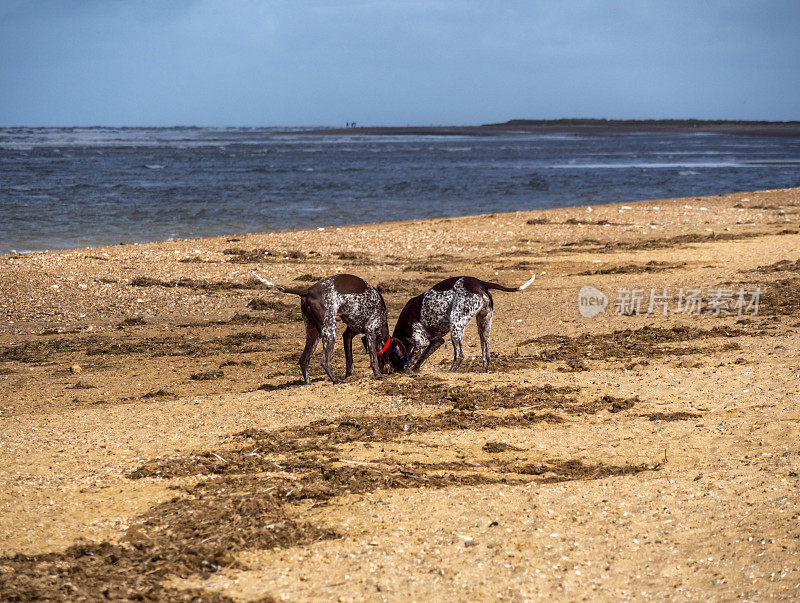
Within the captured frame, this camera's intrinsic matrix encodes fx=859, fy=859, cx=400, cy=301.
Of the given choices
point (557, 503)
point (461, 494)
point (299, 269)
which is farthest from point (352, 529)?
point (299, 269)

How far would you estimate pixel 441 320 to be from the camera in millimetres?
9930

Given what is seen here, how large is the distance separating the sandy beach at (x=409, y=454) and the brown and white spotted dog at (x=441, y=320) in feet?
1.43

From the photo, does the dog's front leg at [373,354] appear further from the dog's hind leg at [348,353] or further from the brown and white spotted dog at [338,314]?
the dog's hind leg at [348,353]

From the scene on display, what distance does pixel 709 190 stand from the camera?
1490 inches

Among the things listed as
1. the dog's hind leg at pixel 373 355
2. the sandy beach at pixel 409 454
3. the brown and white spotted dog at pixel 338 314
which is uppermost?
the brown and white spotted dog at pixel 338 314

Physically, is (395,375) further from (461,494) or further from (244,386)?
(461,494)

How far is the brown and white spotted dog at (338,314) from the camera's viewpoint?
30.9 feet

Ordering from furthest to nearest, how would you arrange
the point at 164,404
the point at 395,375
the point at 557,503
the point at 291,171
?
1. the point at 291,171
2. the point at 395,375
3. the point at 164,404
4. the point at 557,503

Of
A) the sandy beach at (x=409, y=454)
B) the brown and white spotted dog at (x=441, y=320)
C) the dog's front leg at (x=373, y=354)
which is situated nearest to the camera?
the sandy beach at (x=409, y=454)

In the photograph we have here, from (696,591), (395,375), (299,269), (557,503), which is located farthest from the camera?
(299,269)

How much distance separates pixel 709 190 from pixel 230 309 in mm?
29019

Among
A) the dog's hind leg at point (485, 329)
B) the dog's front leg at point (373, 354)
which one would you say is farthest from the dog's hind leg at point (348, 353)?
the dog's hind leg at point (485, 329)

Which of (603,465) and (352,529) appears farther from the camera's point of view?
(603,465)

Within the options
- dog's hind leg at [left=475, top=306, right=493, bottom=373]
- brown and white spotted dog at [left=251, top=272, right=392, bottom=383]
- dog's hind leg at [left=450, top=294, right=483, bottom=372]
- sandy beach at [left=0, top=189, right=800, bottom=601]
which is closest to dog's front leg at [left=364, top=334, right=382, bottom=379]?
brown and white spotted dog at [left=251, top=272, right=392, bottom=383]
